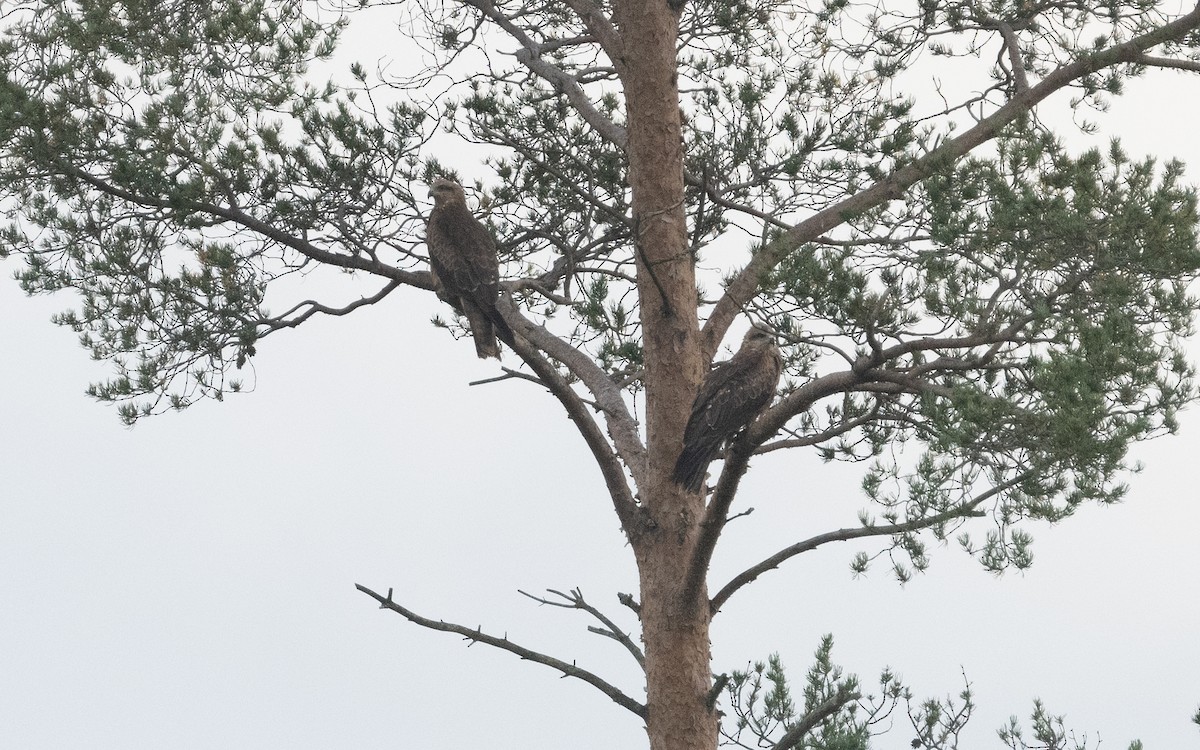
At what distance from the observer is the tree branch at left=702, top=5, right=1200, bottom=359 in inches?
290

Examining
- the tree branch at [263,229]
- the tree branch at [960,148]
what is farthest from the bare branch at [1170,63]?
the tree branch at [263,229]

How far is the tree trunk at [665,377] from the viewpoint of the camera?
23.0 ft

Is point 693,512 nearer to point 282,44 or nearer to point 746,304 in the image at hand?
point 746,304

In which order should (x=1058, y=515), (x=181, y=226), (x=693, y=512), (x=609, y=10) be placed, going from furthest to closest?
(x=609, y=10), (x=181, y=226), (x=693, y=512), (x=1058, y=515)

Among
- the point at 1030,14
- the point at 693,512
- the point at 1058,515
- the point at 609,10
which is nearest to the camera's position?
the point at 1058,515

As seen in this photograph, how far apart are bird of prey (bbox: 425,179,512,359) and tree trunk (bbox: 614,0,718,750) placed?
995 mm

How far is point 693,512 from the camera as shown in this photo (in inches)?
286

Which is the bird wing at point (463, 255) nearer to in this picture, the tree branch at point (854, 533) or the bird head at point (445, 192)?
the bird head at point (445, 192)

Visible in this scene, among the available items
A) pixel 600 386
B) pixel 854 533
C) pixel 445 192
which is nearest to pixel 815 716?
pixel 854 533

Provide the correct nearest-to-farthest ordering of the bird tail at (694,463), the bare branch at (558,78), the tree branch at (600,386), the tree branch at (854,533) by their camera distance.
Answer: the tree branch at (854,533) < the bird tail at (694,463) < the tree branch at (600,386) < the bare branch at (558,78)

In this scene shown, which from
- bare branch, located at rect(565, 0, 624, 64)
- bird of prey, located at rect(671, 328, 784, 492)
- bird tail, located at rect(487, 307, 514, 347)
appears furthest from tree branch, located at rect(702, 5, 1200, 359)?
bare branch, located at rect(565, 0, 624, 64)

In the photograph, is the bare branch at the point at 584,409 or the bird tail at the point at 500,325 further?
the bird tail at the point at 500,325

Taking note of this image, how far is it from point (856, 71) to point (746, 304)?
1959 millimetres

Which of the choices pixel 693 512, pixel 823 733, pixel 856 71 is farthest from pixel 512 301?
pixel 823 733
